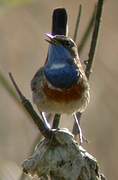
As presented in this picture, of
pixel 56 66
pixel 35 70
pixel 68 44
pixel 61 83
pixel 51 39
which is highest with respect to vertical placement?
pixel 51 39

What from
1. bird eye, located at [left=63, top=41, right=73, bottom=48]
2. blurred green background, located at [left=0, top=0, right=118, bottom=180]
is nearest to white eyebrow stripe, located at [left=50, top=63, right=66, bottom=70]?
bird eye, located at [left=63, top=41, right=73, bottom=48]

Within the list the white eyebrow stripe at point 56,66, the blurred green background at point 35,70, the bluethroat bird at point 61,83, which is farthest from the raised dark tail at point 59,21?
the blurred green background at point 35,70

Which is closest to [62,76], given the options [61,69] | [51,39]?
[61,69]

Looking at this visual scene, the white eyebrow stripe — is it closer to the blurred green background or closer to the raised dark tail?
the raised dark tail

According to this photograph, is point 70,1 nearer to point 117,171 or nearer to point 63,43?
point 117,171

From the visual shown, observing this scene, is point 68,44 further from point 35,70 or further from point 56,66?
point 35,70

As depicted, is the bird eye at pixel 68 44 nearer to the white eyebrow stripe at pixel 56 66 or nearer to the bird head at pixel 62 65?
the bird head at pixel 62 65
